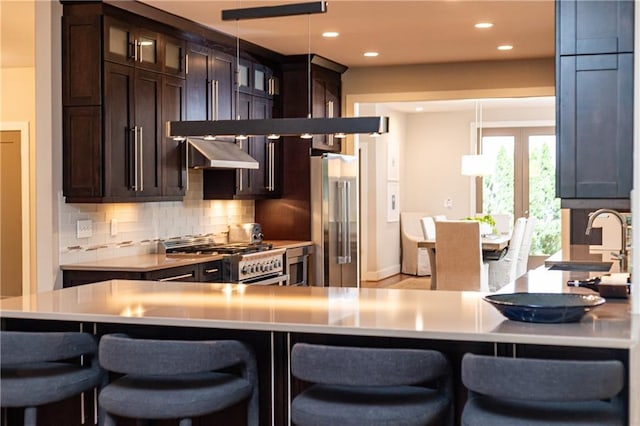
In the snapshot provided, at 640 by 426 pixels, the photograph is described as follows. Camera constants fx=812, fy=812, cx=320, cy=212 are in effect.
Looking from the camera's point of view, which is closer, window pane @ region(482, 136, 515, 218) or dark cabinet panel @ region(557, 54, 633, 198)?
dark cabinet panel @ region(557, 54, 633, 198)

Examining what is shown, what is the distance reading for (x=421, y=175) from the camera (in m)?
13.0

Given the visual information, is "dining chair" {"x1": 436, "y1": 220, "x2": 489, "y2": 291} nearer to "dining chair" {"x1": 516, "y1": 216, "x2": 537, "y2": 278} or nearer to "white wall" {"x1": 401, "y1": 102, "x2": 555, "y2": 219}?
"dining chair" {"x1": 516, "y1": 216, "x2": 537, "y2": 278}

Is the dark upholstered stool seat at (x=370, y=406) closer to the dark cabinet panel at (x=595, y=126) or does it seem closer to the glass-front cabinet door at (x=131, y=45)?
the dark cabinet panel at (x=595, y=126)

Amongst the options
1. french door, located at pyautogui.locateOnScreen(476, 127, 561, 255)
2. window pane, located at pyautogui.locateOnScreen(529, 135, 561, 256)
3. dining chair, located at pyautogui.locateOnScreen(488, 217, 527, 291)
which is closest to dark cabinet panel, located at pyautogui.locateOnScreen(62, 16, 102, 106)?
dining chair, located at pyautogui.locateOnScreen(488, 217, 527, 291)

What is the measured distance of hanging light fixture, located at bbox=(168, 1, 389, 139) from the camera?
3867mm

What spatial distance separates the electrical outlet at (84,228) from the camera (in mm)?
5293

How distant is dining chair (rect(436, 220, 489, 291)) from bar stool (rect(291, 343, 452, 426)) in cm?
520

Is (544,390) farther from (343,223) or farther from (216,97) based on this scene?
(343,223)

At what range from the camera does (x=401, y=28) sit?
6.13 meters

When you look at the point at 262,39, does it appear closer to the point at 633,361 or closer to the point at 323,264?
the point at 323,264

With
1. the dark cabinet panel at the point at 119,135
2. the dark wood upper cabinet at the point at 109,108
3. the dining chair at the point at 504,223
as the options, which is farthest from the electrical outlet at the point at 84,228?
the dining chair at the point at 504,223

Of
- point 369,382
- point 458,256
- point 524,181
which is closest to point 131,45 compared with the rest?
point 369,382

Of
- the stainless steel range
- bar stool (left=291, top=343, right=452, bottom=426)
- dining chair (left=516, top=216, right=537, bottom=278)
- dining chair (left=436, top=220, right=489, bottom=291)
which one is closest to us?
bar stool (left=291, top=343, right=452, bottom=426)

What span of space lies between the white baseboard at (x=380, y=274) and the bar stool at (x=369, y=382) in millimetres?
8544
